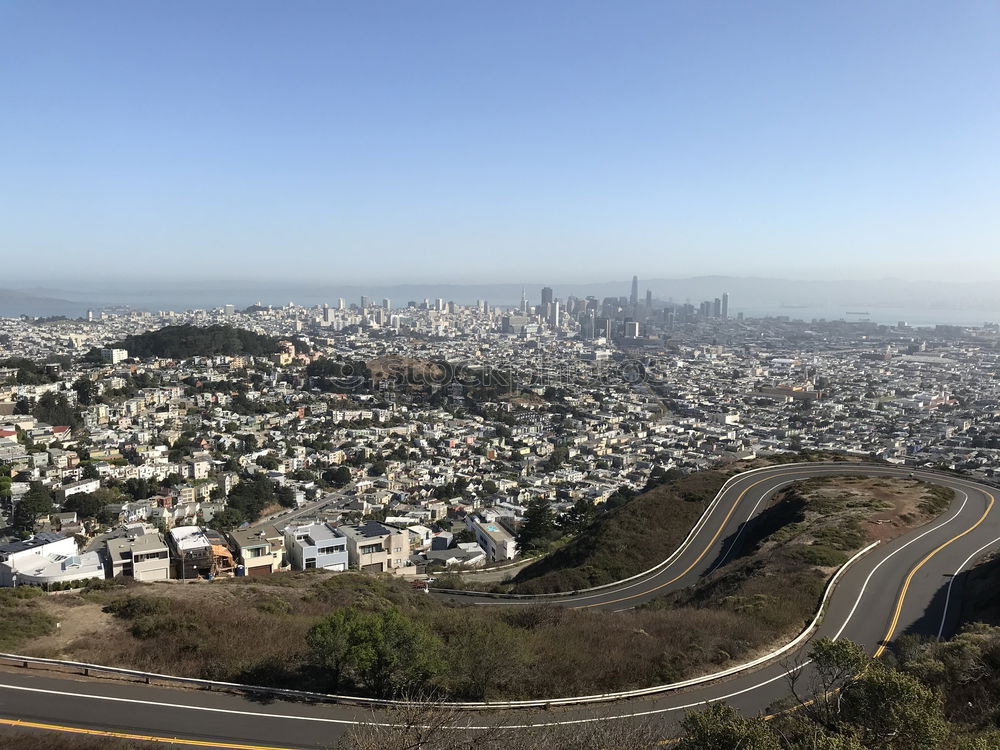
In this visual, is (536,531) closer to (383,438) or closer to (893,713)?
(893,713)

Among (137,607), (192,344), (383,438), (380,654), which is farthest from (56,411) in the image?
(380,654)

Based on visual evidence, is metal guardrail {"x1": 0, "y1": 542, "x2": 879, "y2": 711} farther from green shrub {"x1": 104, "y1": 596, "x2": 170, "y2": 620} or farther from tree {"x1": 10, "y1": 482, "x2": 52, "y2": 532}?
tree {"x1": 10, "y1": 482, "x2": 52, "y2": 532}

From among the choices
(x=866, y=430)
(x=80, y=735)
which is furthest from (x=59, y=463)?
(x=866, y=430)

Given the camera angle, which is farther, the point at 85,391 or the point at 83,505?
the point at 85,391

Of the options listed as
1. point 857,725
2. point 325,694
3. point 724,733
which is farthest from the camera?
point 325,694

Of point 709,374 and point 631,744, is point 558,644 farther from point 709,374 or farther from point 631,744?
point 709,374

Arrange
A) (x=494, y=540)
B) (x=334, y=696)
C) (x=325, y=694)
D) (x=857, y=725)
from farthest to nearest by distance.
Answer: (x=494, y=540) → (x=325, y=694) → (x=334, y=696) → (x=857, y=725)
